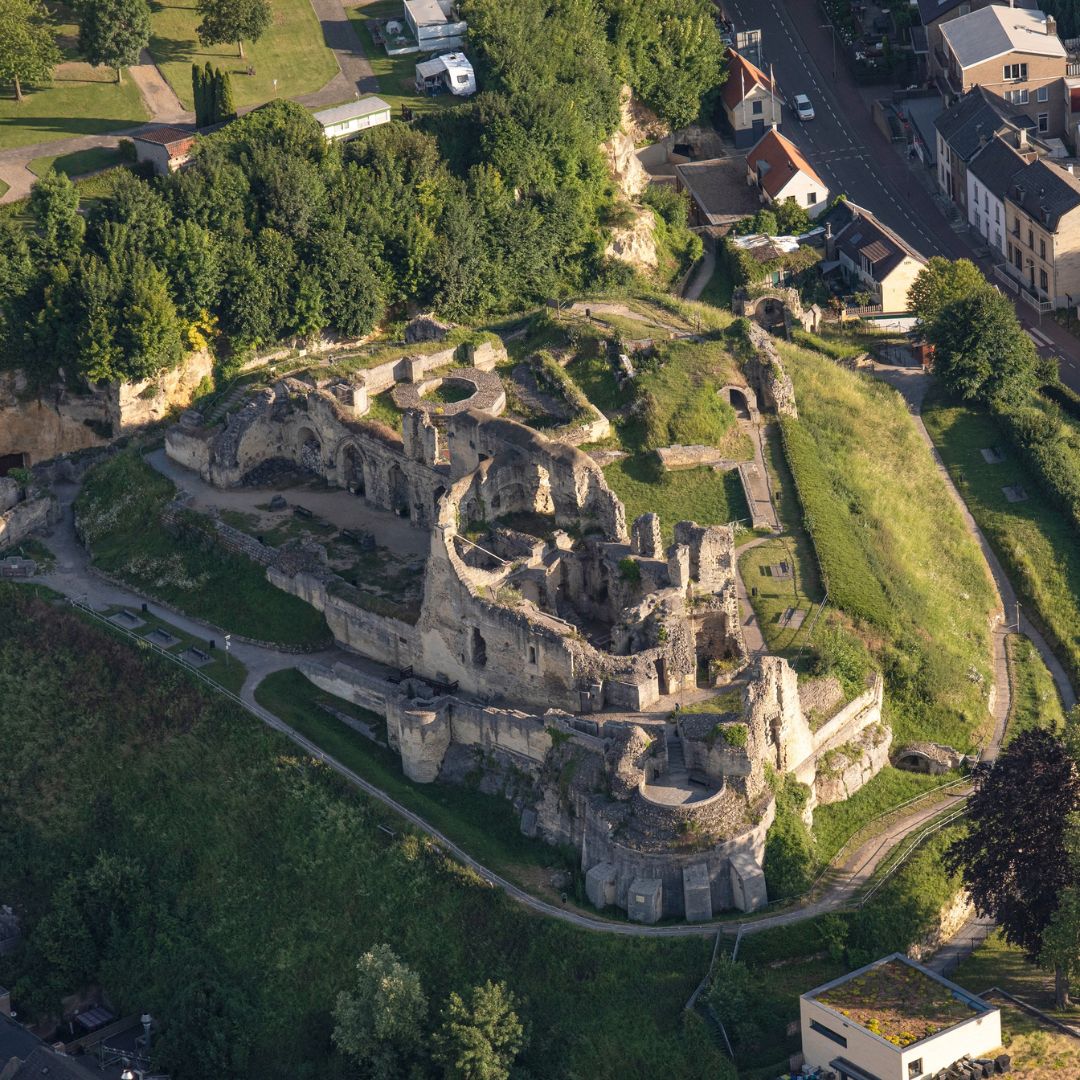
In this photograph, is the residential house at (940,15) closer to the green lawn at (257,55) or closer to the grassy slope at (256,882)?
the green lawn at (257,55)

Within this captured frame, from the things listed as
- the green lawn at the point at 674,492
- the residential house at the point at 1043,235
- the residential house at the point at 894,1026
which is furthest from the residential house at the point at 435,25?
the residential house at the point at 894,1026

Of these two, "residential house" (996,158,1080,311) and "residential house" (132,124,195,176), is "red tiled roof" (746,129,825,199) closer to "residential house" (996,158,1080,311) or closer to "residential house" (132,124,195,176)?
"residential house" (996,158,1080,311)

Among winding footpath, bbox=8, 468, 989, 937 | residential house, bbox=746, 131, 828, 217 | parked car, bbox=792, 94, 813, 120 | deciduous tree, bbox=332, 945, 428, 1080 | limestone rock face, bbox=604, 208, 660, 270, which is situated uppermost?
parked car, bbox=792, 94, 813, 120

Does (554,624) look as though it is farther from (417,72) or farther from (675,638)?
(417,72)

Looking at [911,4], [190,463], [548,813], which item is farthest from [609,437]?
[911,4]

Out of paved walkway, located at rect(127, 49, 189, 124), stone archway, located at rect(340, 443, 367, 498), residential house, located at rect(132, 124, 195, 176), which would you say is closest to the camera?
stone archway, located at rect(340, 443, 367, 498)

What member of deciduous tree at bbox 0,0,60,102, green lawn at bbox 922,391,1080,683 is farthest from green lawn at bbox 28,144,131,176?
green lawn at bbox 922,391,1080,683
